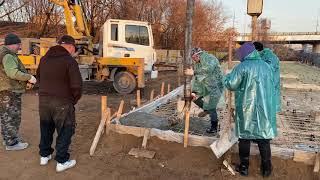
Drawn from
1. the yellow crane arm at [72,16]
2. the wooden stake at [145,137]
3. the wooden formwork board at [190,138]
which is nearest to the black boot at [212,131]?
the wooden formwork board at [190,138]

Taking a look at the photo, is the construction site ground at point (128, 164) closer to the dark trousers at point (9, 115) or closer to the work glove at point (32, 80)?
the dark trousers at point (9, 115)

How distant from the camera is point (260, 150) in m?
4.10

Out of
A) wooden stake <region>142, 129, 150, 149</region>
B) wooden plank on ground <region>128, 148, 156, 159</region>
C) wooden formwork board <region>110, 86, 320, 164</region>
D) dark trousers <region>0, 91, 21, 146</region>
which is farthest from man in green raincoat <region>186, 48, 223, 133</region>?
dark trousers <region>0, 91, 21, 146</region>

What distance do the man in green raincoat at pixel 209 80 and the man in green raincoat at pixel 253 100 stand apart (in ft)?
4.30

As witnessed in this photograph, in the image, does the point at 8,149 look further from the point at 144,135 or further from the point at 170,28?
the point at 170,28

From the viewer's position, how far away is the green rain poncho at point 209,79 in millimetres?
5426

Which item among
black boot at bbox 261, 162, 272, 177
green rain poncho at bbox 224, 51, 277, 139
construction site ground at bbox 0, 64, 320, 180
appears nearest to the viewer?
green rain poncho at bbox 224, 51, 277, 139

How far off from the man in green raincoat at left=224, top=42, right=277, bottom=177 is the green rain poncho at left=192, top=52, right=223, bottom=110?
1310 millimetres

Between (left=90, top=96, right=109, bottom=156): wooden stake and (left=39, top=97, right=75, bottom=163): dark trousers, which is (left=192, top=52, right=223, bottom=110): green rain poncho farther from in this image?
(left=39, top=97, right=75, bottom=163): dark trousers

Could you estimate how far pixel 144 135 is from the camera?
16.9 feet

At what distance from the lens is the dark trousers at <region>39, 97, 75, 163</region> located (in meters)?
4.25

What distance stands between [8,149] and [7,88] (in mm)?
901

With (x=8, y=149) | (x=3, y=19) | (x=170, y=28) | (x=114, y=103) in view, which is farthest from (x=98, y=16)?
(x=8, y=149)

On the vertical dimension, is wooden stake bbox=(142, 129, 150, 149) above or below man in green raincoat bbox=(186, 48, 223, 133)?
below
